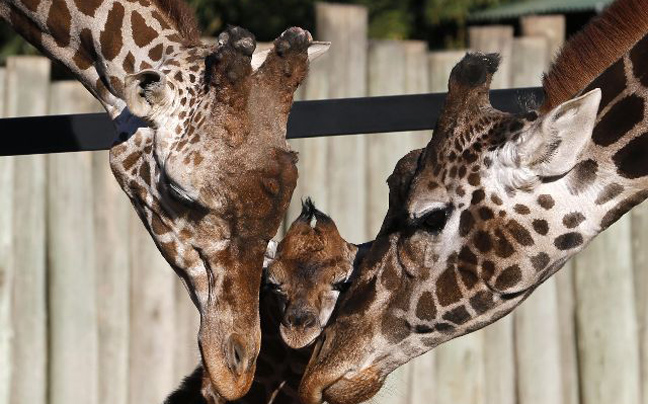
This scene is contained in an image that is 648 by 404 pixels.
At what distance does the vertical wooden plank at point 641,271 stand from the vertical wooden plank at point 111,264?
3133mm

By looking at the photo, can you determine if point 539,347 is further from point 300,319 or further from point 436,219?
point 436,219

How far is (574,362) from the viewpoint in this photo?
815 centimetres

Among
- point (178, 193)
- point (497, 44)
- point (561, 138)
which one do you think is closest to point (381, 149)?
point (497, 44)

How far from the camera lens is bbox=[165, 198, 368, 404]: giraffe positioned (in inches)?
180

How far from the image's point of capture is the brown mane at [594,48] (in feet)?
13.3

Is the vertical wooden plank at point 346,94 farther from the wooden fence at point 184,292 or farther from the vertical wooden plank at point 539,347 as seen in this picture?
the vertical wooden plank at point 539,347

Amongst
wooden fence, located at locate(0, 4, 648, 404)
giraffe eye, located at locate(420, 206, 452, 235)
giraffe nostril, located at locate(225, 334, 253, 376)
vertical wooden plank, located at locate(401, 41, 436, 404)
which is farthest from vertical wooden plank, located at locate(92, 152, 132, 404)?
giraffe eye, located at locate(420, 206, 452, 235)

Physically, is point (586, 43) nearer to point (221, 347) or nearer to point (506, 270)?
point (506, 270)

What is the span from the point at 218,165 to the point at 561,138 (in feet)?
3.82

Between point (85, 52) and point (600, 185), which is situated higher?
point (85, 52)

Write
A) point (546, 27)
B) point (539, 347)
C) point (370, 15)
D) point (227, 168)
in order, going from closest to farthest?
point (227, 168), point (539, 347), point (546, 27), point (370, 15)

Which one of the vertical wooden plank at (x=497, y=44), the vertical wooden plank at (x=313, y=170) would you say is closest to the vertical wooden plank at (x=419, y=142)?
the vertical wooden plank at (x=497, y=44)

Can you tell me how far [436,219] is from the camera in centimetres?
411

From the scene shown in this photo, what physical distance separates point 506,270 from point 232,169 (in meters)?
0.96
